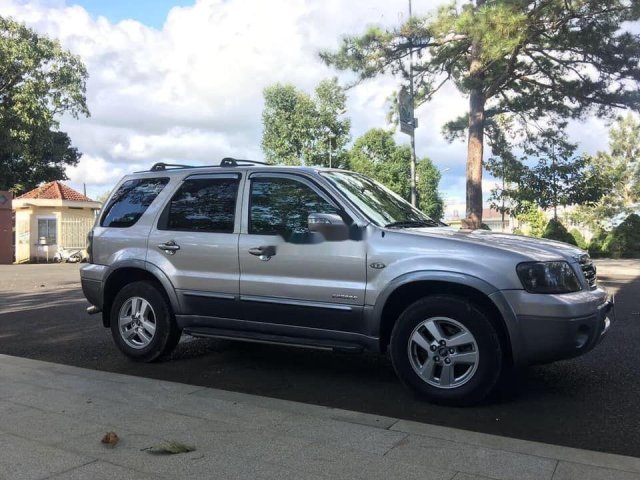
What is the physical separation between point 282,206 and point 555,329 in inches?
99.0

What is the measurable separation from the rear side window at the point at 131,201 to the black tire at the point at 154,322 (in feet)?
2.32

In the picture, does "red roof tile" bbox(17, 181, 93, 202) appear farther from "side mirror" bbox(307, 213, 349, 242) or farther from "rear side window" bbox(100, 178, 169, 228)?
"side mirror" bbox(307, 213, 349, 242)

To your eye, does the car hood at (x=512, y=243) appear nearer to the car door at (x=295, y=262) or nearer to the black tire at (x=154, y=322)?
the car door at (x=295, y=262)

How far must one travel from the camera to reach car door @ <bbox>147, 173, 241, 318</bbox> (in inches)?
213

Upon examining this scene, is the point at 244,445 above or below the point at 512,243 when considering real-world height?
below

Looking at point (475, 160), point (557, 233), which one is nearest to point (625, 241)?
point (557, 233)

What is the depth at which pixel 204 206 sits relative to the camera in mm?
5730

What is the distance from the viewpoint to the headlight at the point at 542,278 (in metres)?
4.25

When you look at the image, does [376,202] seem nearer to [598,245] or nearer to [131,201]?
[131,201]

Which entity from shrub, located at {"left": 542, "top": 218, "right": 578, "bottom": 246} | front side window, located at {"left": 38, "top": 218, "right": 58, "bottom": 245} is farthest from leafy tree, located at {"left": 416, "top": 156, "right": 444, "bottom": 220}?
front side window, located at {"left": 38, "top": 218, "right": 58, "bottom": 245}

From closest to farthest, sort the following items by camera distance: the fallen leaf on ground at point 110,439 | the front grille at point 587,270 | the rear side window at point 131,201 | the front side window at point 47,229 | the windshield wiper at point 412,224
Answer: the fallen leaf on ground at point 110,439 < the front grille at point 587,270 < the windshield wiper at point 412,224 < the rear side window at point 131,201 < the front side window at point 47,229

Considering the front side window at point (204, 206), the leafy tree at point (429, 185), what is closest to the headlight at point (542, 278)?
the front side window at point (204, 206)

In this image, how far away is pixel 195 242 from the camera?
5578 millimetres

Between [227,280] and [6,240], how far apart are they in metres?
30.4
